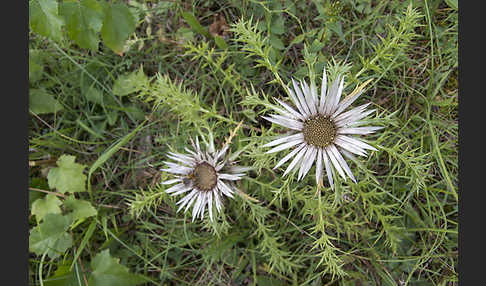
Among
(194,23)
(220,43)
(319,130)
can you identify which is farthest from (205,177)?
(194,23)

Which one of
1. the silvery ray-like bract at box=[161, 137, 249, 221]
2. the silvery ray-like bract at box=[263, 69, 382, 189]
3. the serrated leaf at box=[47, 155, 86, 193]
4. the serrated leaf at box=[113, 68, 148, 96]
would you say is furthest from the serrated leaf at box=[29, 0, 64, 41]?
the silvery ray-like bract at box=[263, 69, 382, 189]

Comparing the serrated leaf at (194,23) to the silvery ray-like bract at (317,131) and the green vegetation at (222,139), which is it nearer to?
the green vegetation at (222,139)

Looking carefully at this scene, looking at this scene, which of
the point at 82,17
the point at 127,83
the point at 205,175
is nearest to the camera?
the point at 205,175

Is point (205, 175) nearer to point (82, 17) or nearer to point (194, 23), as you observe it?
point (194, 23)

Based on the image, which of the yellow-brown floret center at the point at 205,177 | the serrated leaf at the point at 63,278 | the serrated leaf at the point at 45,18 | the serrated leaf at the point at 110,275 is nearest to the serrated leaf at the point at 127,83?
the serrated leaf at the point at 45,18

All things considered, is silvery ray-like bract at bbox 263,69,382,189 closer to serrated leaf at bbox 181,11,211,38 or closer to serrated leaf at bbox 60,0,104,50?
serrated leaf at bbox 181,11,211,38
